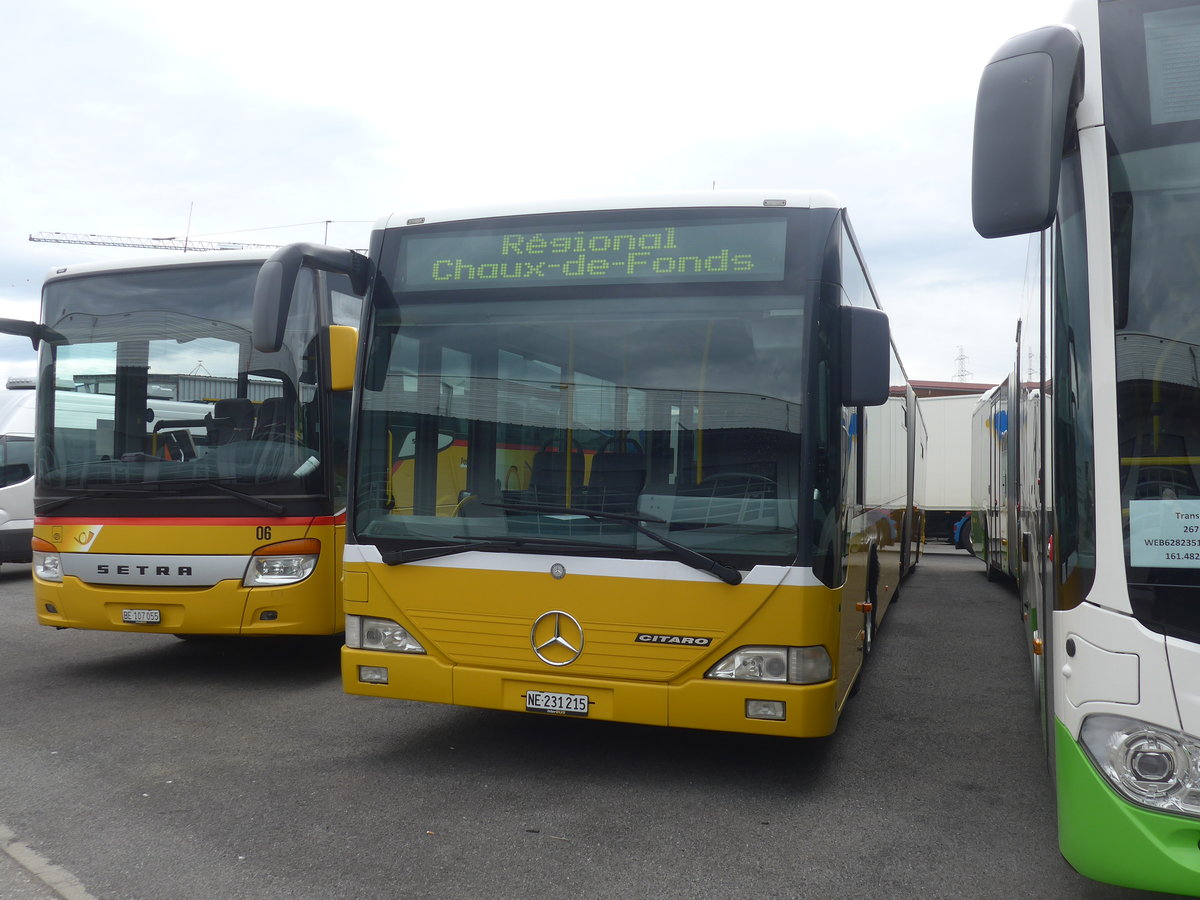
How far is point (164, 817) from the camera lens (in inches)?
189

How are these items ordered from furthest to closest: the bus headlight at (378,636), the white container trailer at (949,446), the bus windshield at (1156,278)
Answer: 1. the white container trailer at (949,446)
2. the bus headlight at (378,636)
3. the bus windshield at (1156,278)

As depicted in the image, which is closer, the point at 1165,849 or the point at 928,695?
the point at 1165,849

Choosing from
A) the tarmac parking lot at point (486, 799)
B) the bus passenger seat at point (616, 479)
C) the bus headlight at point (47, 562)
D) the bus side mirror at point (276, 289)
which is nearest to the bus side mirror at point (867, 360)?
the bus passenger seat at point (616, 479)

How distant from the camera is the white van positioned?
14.8 metres

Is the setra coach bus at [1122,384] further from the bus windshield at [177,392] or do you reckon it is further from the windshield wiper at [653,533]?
the bus windshield at [177,392]

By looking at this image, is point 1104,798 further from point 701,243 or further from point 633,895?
point 701,243

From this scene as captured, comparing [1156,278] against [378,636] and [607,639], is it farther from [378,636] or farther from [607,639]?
[378,636]

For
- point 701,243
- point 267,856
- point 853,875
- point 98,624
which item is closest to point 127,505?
point 98,624

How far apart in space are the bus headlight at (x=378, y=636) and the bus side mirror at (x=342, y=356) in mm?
1699

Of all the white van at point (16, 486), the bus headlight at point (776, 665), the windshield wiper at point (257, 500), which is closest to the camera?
the bus headlight at point (776, 665)

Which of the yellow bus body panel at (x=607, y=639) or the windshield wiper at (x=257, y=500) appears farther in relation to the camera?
the windshield wiper at (x=257, y=500)

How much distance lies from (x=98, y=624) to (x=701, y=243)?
208 inches

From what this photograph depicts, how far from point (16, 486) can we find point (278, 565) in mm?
9720

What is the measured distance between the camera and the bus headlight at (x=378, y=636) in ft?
17.8
